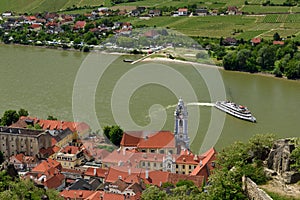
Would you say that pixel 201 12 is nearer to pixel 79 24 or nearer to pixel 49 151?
pixel 79 24

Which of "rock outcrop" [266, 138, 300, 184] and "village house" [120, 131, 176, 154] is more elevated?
"rock outcrop" [266, 138, 300, 184]

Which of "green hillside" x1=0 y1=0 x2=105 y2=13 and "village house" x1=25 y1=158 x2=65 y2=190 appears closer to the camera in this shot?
"village house" x1=25 y1=158 x2=65 y2=190

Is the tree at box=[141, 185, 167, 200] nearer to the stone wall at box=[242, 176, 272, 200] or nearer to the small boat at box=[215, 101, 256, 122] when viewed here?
the stone wall at box=[242, 176, 272, 200]

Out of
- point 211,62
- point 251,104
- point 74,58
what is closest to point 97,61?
point 74,58

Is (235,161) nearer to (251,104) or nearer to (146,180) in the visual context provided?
(146,180)

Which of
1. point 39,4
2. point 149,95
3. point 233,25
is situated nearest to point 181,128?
point 149,95

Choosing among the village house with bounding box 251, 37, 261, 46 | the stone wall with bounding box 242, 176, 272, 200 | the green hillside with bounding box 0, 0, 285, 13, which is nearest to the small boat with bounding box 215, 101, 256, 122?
the stone wall with bounding box 242, 176, 272, 200
